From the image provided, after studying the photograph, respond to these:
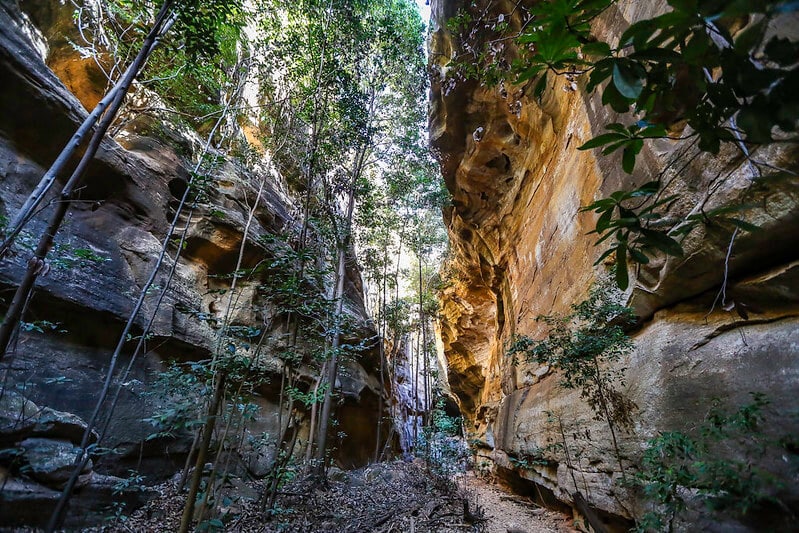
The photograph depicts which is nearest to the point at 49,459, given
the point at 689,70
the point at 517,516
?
the point at 689,70

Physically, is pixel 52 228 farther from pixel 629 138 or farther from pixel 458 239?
pixel 458 239

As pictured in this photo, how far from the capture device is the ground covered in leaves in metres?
4.34

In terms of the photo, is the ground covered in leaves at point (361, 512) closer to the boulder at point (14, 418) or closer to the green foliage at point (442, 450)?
the green foliage at point (442, 450)

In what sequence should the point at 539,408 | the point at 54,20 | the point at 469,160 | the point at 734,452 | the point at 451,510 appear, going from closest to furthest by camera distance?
the point at 734,452 < the point at 451,510 < the point at 539,408 < the point at 54,20 < the point at 469,160

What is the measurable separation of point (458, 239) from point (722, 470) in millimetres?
11191

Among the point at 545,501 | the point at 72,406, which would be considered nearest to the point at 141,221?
the point at 72,406

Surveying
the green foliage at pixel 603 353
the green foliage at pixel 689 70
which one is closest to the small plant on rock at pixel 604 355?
the green foliage at pixel 603 353

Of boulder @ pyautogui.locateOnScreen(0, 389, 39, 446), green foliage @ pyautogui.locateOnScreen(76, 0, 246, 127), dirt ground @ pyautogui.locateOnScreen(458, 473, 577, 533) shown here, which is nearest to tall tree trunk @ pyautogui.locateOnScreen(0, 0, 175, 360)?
green foliage @ pyautogui.locateOnScreen(76, 0, 246, 127)

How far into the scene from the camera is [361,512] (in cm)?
546

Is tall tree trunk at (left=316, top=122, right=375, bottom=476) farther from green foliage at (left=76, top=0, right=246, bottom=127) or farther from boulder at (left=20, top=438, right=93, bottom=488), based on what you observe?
green foliage at (left=76, top=0, right=246, bottom=127)

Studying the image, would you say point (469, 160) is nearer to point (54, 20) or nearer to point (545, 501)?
point (545, 501)

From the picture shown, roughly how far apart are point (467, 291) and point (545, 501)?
8.89 metres

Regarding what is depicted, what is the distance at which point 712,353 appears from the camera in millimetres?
2961

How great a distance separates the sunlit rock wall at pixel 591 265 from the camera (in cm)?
263
